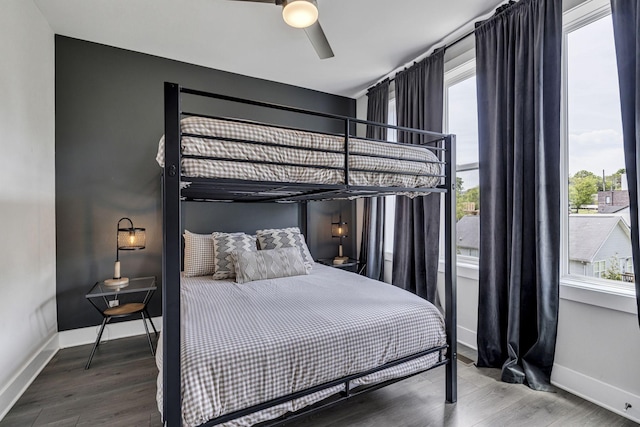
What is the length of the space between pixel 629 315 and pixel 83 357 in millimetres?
3851

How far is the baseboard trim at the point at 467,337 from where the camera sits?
106 inches

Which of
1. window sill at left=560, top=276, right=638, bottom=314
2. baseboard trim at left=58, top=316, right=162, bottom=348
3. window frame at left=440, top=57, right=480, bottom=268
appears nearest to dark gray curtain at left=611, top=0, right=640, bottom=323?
window sill at left=560, top=276, right=638, bottom=314

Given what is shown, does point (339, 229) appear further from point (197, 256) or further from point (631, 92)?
point (631, 92)

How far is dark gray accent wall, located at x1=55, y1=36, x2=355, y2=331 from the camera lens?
279cm

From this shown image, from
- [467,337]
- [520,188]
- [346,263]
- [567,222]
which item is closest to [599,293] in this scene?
[567,222]

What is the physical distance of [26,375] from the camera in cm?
211

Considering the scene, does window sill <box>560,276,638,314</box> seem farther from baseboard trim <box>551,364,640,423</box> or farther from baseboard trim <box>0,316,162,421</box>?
baseboard trim <box>0,316,162,421</box>

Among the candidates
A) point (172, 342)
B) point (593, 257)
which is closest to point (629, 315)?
point (593, 257)

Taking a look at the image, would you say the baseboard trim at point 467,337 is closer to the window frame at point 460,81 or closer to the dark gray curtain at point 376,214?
the window frame at point 460,81

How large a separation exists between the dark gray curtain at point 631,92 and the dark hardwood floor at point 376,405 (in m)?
0.79

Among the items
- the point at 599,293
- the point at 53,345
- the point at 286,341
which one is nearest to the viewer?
the point at 286,341

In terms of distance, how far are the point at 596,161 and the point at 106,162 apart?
3.96 metres

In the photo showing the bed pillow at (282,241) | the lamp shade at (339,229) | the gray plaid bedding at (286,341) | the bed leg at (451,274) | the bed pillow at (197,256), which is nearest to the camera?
the gray plaid bedding at (286,341)

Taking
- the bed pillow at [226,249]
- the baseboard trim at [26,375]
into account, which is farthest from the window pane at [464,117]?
the baseboard trim at [26,375]
